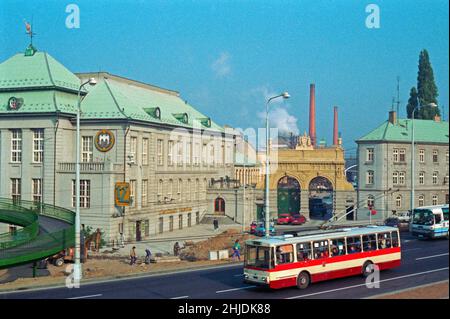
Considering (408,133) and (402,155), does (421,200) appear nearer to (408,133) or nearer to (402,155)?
(402,155)

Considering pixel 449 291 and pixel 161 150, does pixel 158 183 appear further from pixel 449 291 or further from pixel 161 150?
pixel 449 291

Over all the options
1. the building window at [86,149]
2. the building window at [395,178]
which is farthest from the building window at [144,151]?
the building window at [395,178]

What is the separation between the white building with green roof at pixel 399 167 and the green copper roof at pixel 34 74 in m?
35.0

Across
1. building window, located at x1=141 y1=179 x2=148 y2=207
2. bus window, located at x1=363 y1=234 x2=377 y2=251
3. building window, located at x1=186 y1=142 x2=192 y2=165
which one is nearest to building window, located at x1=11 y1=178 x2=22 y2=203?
building window, located at x1=141 y1=179 x2=148 y2=207

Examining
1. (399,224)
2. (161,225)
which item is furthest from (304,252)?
(161,225)

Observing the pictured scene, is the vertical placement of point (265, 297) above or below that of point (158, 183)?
below

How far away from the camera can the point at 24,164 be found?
178 feet

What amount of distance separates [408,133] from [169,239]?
3207cm

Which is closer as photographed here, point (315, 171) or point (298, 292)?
point (298, 292)

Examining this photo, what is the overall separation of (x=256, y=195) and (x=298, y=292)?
47.6 metres

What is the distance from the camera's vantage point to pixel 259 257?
24891 mm

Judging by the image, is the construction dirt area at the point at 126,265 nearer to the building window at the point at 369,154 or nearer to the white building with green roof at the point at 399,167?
the white building with green roof at the point at 399,167

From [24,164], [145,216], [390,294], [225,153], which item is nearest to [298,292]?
[390,294]

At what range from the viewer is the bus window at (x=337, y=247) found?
2658 centimetres
